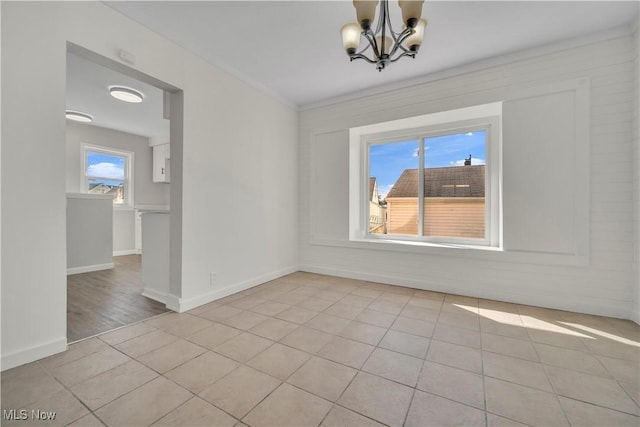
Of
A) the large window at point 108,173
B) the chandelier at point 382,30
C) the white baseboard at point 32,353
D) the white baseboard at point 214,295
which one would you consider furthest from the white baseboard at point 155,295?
the large window at point 108,173

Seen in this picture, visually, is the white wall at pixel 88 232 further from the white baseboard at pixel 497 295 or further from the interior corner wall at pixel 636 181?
the interior corner wall at pixel 636 181

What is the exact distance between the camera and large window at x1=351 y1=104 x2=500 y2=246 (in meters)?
3.41

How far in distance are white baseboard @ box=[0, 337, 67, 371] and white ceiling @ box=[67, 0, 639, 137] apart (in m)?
2.69

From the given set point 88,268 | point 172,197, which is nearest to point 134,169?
point 88,268

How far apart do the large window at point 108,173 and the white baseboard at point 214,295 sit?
160 inches

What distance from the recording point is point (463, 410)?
1370 millimetres

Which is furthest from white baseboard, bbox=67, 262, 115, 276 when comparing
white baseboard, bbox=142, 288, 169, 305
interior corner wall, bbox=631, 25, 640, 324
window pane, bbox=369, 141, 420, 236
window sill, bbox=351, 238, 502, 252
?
interior corner wall, bbox=631, 25, 640, 324

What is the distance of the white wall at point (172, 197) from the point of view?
1.71 m

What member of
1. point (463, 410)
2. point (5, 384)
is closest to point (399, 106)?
point (463, 410)

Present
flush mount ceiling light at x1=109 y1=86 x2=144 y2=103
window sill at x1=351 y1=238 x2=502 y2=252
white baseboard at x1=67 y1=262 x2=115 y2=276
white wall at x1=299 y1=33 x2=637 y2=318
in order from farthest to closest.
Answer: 1. white baseboard at x1=67 y1=262 x2=115 y2=276
2. flush mount ceiling light at x1=109 y1=86 x2=144 y2=103
3. window sill at x1=351 y1=238 x2=502 y2=252
4. white wall at x1=299 y1=33 x2=637 y2=318

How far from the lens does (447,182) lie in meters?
3.65

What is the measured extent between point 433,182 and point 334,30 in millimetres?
2353

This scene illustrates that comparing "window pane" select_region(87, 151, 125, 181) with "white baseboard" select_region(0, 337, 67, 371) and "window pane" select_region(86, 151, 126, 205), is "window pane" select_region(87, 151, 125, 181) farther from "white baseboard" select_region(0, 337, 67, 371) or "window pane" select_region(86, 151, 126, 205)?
"white baseboard" select_region(0, 337, 67, 371)

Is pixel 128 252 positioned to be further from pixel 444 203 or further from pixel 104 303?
pixel 444 203
